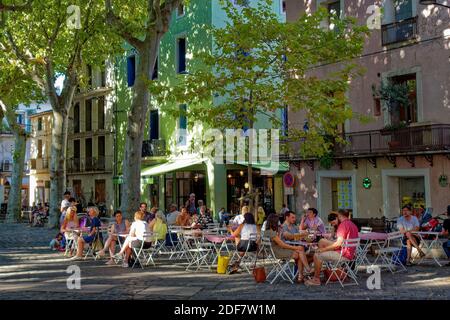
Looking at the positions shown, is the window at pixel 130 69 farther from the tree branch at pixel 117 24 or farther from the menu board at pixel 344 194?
the tree branch at pixel 117 24

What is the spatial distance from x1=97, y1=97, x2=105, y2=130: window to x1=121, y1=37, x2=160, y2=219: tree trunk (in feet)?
75.9

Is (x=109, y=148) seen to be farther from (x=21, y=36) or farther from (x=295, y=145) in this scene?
(x=295, y=145)

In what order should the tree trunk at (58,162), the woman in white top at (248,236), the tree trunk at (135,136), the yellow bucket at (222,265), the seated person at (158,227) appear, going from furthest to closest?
the tree trunk at (58,162) → the tree trunk at (135,136) → the seated person at (158,227) → the yellow bucket at (222,265) → the woman in white top at (248,236)

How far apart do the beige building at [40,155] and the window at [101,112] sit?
32.2 feet

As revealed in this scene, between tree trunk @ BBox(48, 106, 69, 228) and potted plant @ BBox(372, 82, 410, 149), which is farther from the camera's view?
tree trunk @ BBox(48, 106, 69, 228)

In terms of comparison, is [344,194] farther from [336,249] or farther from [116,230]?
[336,249]

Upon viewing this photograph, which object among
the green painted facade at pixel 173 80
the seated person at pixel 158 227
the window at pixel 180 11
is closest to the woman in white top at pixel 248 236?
the seated person at pixel 158 227

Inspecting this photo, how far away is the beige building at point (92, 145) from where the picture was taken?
40.4 meters

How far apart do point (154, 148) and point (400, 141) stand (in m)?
16.9

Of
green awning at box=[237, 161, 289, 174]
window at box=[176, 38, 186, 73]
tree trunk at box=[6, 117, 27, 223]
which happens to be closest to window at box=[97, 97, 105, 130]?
tree trunk at box=[6, 117, 27, 223]

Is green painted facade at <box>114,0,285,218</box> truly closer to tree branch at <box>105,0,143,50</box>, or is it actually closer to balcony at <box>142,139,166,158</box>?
balcony at <box>142,139,166,158</box>

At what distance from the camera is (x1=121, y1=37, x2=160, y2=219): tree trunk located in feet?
61.6

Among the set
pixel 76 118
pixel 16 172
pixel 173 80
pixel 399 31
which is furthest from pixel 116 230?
pixel 76 118
